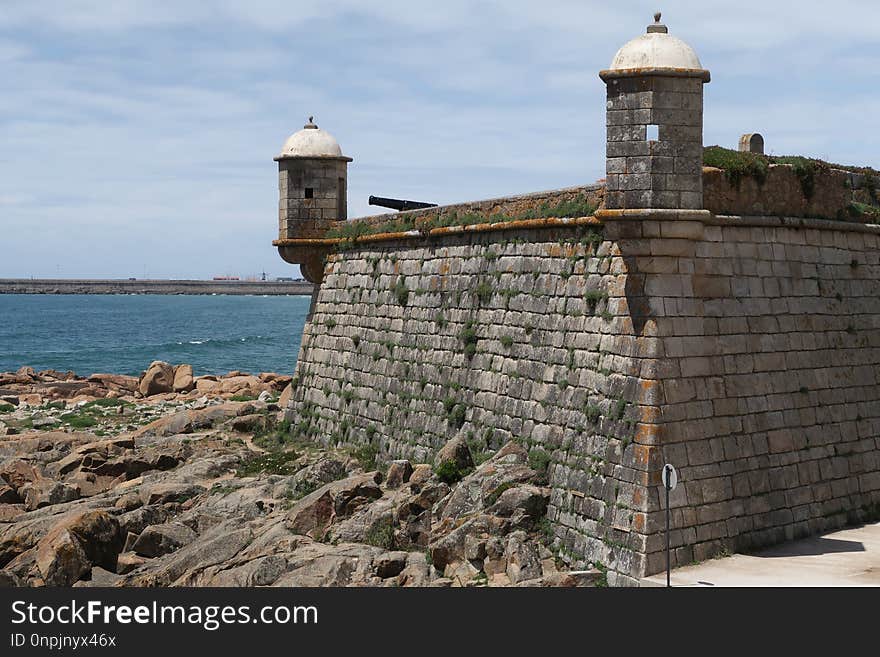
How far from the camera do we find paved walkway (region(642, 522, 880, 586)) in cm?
1529

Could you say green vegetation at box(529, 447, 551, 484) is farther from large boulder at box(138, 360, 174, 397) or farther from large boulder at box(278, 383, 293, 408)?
large boulder at box(138, 360, 174, 397)

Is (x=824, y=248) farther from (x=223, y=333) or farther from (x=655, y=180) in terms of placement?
(x=223, y=333)

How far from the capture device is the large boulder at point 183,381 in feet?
134

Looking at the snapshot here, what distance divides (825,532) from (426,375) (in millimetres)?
7761

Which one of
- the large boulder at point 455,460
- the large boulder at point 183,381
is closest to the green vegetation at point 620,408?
the large boulder at point 455,460

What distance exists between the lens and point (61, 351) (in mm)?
79375

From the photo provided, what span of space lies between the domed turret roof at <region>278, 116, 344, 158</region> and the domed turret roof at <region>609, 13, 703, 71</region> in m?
12.2

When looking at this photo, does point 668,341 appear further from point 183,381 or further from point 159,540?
point 183,381

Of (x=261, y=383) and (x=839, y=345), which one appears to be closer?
(x=839, y=345)

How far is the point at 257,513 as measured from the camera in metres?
21.3

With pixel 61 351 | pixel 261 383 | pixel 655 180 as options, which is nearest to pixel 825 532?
pixel 655 180

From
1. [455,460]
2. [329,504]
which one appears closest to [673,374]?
[455,460]

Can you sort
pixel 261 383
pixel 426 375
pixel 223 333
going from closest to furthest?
pixel 426 375 → pixel 261 383 → pixel 223 333

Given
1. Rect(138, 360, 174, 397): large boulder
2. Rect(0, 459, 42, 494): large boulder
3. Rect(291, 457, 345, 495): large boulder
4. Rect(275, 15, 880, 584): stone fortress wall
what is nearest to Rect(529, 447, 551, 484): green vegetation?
Rect(275, 15, 880, 584): stone fortress wall
